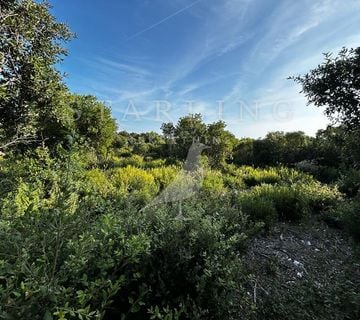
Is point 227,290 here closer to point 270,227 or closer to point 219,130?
point 270,227

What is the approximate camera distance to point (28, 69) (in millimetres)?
4734

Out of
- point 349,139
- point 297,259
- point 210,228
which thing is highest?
point 349,139

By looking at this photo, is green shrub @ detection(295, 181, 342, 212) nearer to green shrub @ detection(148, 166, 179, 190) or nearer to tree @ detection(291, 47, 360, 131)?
tree @ detection(291, 47, 360, 131)

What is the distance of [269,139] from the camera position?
14500mm

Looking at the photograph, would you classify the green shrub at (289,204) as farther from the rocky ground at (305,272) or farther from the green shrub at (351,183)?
the green shrub at (351,183)

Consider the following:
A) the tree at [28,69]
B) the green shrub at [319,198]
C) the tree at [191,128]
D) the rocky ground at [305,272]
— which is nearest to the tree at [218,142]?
the tree at [191,128]

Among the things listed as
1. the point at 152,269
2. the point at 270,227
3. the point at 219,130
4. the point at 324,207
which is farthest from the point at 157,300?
the point at 219,130

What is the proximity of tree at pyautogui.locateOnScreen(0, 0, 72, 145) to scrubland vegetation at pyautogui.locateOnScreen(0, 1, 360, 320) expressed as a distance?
0.8 inches

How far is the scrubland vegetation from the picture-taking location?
1373 mm

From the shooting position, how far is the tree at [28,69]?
453 cm

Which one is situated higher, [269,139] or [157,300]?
[269,139]

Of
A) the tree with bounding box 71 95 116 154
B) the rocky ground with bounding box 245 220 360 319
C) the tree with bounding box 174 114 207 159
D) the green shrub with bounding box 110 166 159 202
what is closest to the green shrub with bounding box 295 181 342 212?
the rocky ground with bounding box 245 220 360 319

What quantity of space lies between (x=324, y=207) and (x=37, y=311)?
574 cm

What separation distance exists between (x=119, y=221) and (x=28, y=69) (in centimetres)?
412
